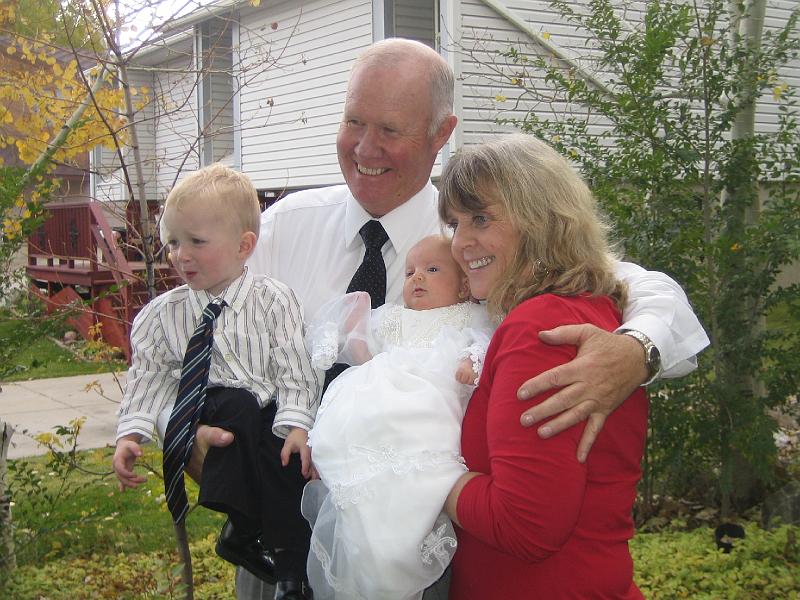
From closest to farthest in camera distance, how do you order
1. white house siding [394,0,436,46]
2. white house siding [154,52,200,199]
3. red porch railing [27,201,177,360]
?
white house siding [154,52,200,199] → red porch railing [27,201,177,360] → white house siding [394,0,436,46]

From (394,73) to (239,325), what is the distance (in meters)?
1.09

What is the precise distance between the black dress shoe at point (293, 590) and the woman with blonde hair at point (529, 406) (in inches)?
23.0

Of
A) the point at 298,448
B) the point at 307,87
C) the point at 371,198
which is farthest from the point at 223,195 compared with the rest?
the point at 307,87

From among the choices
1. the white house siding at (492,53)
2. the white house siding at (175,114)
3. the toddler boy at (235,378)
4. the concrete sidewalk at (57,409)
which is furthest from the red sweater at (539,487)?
the white house siding at (492,53)

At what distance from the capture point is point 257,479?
2.65m

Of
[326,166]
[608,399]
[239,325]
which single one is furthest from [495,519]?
[326,166]

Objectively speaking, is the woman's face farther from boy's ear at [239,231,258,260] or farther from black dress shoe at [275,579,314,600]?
black dress shoe at [275,579,314,600]

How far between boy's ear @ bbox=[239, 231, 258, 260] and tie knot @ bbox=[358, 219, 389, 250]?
52cm

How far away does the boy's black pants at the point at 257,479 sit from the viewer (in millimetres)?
2619

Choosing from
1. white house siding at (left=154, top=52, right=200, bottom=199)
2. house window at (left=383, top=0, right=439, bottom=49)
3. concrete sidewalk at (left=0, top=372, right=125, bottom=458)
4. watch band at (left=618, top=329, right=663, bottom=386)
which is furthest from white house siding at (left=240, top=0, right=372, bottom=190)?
watch band at (left=618, top=329, right=663, bottom=386)

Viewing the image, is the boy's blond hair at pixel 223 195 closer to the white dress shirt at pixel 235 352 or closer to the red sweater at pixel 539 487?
the white dress shirt at pixel 235 352

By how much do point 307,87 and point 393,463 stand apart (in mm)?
13050

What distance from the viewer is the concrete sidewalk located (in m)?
8.37

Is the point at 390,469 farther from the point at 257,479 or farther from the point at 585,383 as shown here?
the point at 257,479
